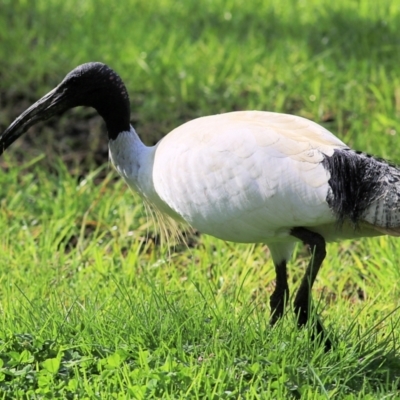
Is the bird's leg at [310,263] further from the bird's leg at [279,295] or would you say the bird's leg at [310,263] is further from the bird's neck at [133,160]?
the bird's neck at [133,160]

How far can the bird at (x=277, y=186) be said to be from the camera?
361 cm

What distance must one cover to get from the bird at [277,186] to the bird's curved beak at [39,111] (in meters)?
0.56

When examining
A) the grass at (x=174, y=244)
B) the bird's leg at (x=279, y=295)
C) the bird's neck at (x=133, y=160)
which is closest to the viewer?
the grass at (x=174, y=244)

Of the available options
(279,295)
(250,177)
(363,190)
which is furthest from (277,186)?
(279,295)

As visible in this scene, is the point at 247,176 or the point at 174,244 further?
the point at 174,244

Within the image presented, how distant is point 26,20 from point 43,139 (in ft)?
6.30

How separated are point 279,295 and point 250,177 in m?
0.72

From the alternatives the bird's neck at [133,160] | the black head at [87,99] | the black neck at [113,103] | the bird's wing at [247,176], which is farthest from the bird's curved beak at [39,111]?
the bird's wing at [247,176]

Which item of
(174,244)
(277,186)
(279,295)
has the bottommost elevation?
(279,295)

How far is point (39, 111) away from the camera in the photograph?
14.6ft

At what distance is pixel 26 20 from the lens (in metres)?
8.27

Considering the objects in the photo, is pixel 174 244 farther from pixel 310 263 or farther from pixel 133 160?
pixel 310 263

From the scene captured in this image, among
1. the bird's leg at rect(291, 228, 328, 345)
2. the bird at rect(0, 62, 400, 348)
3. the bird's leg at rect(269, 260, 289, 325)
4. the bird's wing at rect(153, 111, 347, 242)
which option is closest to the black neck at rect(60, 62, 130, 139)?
the bird at rect(0, 62, 400, 348)

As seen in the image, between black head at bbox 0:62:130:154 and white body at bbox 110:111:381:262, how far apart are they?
→ 18.5 inches
